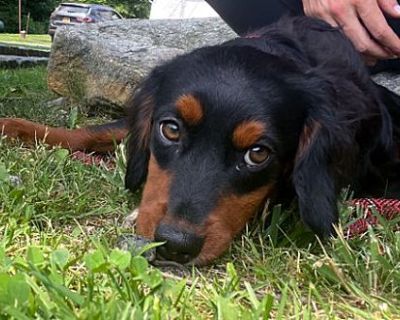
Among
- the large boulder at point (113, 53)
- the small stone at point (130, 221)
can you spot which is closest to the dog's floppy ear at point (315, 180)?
the small stone at point (130, 221)

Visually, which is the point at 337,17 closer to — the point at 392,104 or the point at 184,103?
the point at 392,104

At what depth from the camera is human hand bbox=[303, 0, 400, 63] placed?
3492 millimetres

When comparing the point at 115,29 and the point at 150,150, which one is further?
the point at 115,29

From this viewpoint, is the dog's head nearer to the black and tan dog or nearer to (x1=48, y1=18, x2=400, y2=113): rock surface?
the black and tan dog

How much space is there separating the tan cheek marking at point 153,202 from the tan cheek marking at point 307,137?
52cm

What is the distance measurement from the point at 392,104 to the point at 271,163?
43.6 inches

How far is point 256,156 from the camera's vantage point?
2.56 m

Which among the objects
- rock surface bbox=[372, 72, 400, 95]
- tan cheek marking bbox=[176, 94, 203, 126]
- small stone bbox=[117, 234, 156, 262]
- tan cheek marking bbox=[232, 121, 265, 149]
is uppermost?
tan cheek marking bbox=[176, 94, 203, 126]

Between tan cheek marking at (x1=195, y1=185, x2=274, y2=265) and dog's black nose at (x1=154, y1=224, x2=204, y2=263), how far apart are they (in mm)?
36

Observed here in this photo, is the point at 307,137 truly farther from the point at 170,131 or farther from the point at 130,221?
the point at 130,221

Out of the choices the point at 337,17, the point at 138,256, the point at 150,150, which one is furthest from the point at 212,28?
the point at 138,256

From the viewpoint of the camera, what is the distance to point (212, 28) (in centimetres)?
660

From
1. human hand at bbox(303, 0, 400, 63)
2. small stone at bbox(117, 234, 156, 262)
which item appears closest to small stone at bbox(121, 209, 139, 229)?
small stone at bbox(117, 234, 156, 262)

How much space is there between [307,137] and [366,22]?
39.5 inches
